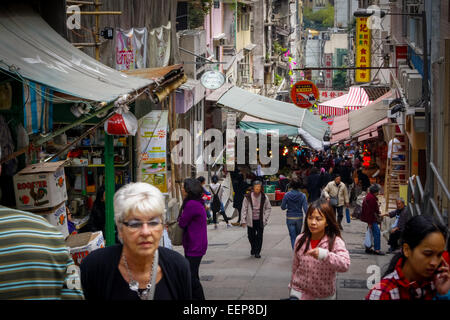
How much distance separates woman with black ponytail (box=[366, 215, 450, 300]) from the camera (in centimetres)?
405

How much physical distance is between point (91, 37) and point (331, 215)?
926cm

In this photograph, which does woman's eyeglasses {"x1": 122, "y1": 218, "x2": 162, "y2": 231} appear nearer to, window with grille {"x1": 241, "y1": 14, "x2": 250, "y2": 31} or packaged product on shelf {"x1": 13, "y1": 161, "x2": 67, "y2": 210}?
packaged product on shelf {"x1": 13, "y1": 161, "x2": 67, "y2": 210}

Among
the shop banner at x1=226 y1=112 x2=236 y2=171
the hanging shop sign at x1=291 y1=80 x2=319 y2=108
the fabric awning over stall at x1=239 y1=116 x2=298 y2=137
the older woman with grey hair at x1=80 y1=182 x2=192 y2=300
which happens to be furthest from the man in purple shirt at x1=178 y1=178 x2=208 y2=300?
the hanging shop sign at x1=291 y1=80 x2=319 y2=108

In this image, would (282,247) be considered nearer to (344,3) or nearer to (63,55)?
(63,55)

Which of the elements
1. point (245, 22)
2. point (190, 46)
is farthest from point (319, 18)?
point (190, 46)

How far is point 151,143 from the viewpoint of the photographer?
14.2 meters

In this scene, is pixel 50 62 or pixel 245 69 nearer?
pixel 50 62

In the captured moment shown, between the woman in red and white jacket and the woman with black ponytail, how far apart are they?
184 centimetres

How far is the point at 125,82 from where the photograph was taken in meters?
10.6

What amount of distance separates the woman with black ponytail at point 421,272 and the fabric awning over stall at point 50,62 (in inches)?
210

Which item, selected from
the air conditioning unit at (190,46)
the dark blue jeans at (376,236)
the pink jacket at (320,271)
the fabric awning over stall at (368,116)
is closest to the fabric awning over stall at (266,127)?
the fabric awning over stall at (368,116)

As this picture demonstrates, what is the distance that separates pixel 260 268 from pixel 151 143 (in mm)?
3653

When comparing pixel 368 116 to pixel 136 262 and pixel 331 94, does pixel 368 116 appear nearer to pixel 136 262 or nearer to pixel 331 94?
A: pixel 331 94
